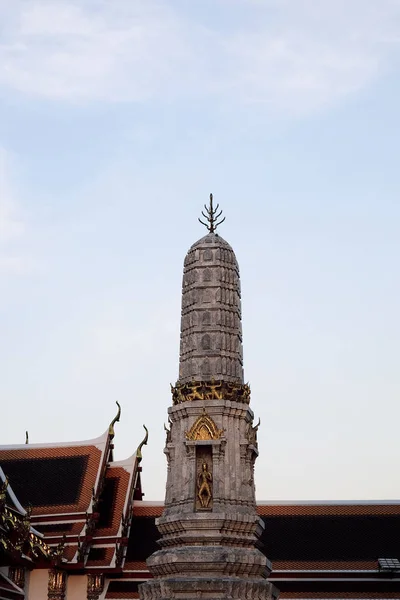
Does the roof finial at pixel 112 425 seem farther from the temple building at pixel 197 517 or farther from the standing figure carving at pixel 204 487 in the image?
the standing figure carving at pixel 204 487

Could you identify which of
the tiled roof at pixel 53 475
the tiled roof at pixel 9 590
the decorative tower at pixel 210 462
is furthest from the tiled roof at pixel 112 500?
the decorative tower at pixel 210 462

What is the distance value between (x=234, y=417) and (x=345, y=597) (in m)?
9.77

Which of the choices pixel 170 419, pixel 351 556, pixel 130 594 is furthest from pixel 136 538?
pixel 170 419

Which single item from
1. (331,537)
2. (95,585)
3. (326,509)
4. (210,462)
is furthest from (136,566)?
(210,462)

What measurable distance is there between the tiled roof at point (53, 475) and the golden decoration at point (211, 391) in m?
9.19

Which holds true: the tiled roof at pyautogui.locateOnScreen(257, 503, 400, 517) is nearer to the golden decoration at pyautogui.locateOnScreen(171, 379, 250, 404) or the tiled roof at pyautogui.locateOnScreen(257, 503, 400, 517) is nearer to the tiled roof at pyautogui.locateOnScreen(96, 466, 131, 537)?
the tiled roof at pyautogui.locateOnScreen(96, 466, 131, 537)

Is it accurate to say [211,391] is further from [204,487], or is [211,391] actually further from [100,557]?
[100,557]

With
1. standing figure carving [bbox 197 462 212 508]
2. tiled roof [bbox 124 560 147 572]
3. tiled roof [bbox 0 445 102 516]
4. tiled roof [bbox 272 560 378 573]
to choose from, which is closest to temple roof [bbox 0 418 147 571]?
tiled roof [bbox 0 445 102 516]

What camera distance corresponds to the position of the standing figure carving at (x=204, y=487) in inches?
822

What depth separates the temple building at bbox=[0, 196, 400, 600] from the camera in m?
20.6

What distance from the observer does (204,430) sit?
21.3 meters

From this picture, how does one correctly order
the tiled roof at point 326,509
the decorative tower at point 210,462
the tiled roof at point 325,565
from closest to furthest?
1. the decorative tower at point 210,462
2. the tiled roof at point 325,565
3. the tiled roof at point 326,509

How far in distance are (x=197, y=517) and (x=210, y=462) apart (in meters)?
1.33

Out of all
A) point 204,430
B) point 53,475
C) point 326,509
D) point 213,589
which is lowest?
point 213,589
